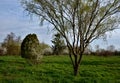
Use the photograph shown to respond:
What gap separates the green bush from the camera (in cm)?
3871

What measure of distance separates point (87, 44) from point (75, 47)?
1264 millimetres

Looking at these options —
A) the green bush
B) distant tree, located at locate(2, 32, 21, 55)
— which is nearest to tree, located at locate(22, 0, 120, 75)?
the green bush

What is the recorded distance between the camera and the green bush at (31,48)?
3871cm

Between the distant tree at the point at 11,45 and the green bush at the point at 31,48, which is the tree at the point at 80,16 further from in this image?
the distant tree at the point at 11,45

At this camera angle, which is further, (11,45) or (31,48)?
(11,45)

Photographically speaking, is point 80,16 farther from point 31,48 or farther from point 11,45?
point 11,45

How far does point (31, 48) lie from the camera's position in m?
39.2

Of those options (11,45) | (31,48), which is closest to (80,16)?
(31,48)

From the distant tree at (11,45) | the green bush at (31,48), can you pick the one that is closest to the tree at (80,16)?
the green bush at (31,48)

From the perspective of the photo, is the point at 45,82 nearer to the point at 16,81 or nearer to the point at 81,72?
Result: the point at 16,81

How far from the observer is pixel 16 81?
2044cm

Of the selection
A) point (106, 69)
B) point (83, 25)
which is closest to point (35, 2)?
point (83, 25)

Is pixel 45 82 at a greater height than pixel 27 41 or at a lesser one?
lesser

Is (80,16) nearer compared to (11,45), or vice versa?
(80,16)
